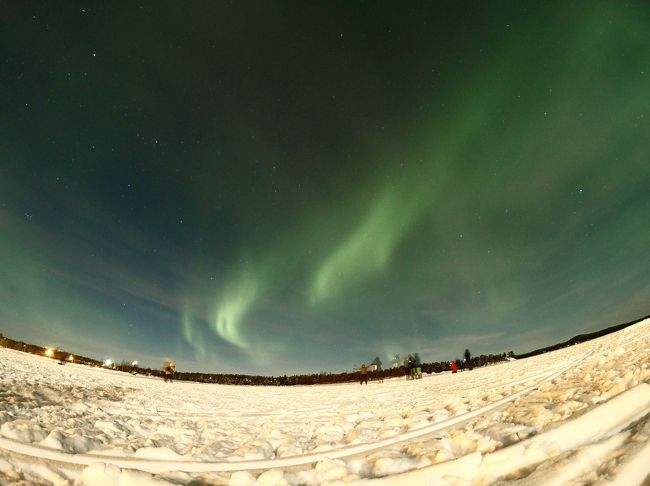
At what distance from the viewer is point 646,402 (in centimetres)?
195

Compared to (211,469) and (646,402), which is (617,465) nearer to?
(646,402)

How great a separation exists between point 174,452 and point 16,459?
3.75 feet

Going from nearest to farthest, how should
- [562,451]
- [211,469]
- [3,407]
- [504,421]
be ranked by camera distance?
1. [562,451]
2. [211,469]
3. [504,421]
4. [3,407]

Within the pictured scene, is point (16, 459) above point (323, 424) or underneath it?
above

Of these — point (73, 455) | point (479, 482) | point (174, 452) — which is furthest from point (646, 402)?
point (73, 455)

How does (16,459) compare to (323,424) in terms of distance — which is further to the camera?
(323,424)

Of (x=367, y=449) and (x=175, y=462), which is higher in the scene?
(x=175, y=462)

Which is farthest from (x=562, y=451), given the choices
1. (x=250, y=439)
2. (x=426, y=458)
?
(x=250, y=439)

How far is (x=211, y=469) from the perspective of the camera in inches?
90.9

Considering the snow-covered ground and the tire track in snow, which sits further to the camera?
the tire track in snow

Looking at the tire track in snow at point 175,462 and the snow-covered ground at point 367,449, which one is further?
the tire track in snow at point 175,462

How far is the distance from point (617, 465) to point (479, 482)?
2.06ft

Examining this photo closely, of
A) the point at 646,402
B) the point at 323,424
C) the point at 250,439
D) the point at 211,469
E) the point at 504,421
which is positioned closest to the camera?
the point at 646,402

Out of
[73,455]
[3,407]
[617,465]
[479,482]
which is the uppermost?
[3,407]
